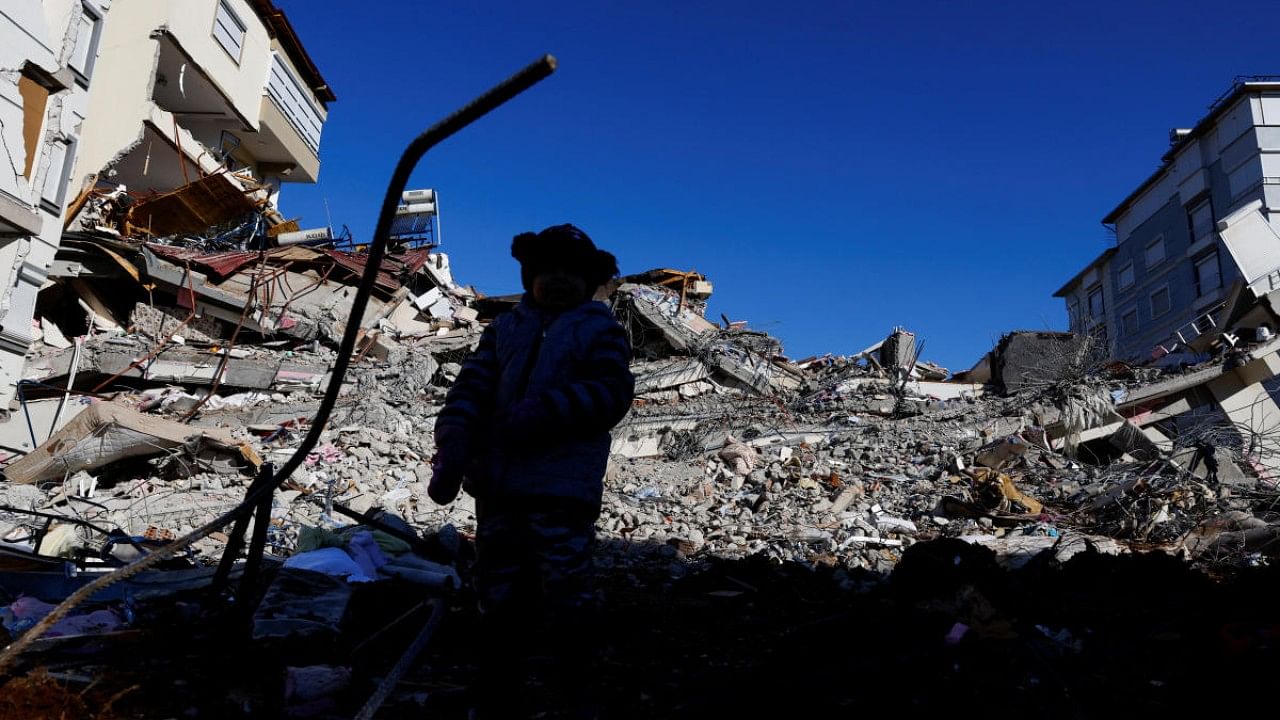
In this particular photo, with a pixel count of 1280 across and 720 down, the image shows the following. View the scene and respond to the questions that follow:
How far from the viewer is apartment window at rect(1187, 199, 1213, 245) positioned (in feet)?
94.4

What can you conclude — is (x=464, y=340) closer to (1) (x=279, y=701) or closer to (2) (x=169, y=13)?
(2) (x=169, y=13)

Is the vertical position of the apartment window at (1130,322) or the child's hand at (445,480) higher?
the apartment window at (1130,322)

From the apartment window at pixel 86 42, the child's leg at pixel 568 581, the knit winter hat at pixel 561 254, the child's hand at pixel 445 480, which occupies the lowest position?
the child's leg at pixel 568 581

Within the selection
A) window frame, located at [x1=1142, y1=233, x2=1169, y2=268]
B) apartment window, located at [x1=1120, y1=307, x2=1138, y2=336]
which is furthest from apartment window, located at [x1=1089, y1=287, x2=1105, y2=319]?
window frame, located at [x1=1142, y1=233, x2=1169, y2=268]

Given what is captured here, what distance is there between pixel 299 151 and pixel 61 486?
61.1 ft

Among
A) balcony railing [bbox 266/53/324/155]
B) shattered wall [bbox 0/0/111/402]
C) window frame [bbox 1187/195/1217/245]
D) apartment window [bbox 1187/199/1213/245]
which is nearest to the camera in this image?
shattered wall [bbox 0/0/111/402]

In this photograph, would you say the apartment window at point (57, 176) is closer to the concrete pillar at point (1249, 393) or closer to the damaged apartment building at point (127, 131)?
the damaged apartment building at point (127, 131)

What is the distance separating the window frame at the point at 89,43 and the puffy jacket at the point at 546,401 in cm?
1220

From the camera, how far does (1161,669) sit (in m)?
2.62

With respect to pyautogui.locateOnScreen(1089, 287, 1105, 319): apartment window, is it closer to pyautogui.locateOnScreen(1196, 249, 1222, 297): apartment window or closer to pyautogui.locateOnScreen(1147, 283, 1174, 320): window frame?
pyautogui.locateOnScreen(1147, 283, 1174, 320): window frame

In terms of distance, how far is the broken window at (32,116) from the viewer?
1047 cm

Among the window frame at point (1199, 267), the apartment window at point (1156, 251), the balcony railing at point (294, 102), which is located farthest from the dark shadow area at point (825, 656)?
the apartment window at point (1156, 251)

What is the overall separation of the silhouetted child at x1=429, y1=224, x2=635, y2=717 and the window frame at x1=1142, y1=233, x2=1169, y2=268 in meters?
35.6

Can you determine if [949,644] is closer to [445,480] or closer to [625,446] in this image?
[445,480]
